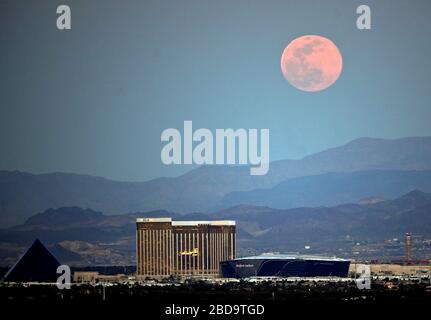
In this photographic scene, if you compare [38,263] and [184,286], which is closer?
[184,286]

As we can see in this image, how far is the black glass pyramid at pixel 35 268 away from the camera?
179 m

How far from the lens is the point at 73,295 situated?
477ft

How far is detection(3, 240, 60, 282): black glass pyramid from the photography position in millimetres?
179125

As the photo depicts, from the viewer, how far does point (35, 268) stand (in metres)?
182
